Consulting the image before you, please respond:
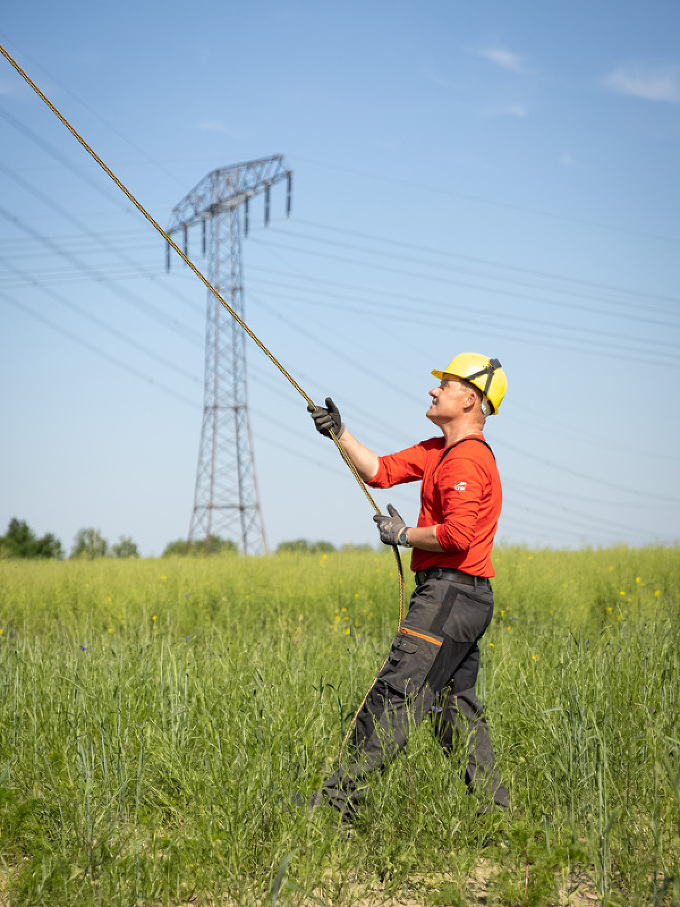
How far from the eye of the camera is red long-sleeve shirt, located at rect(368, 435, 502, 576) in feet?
11.8

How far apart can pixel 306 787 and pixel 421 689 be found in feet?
2.13

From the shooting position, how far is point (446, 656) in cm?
365

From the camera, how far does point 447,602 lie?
3.67 meters

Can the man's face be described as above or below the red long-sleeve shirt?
above

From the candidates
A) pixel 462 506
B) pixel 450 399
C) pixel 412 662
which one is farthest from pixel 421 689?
pixel 450 399

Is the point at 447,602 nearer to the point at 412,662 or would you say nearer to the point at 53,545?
the point at 412,662

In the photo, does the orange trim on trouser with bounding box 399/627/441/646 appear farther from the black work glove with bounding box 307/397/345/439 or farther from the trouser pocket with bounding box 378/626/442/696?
the black work glove with bounding box 307/397/345/439

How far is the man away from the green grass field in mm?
125

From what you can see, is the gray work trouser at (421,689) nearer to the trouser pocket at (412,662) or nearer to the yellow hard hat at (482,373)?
the trouser pocket at (412,662)

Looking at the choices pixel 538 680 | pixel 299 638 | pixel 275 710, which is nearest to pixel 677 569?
pixel 299 638

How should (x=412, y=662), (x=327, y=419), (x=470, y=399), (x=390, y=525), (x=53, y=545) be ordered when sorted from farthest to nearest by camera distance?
1. (x=53, y=545)
2. (x=327, y=419)
3. (x=470, y=399)
4. (x=390, y=525)
5. (x=412, y=662)

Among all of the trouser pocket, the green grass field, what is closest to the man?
the trouser pocket

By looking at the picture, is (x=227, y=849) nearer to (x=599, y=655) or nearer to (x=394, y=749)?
(x=394, y=749)

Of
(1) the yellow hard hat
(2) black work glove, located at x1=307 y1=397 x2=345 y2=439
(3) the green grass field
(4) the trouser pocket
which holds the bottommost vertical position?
(3) the green grass field
